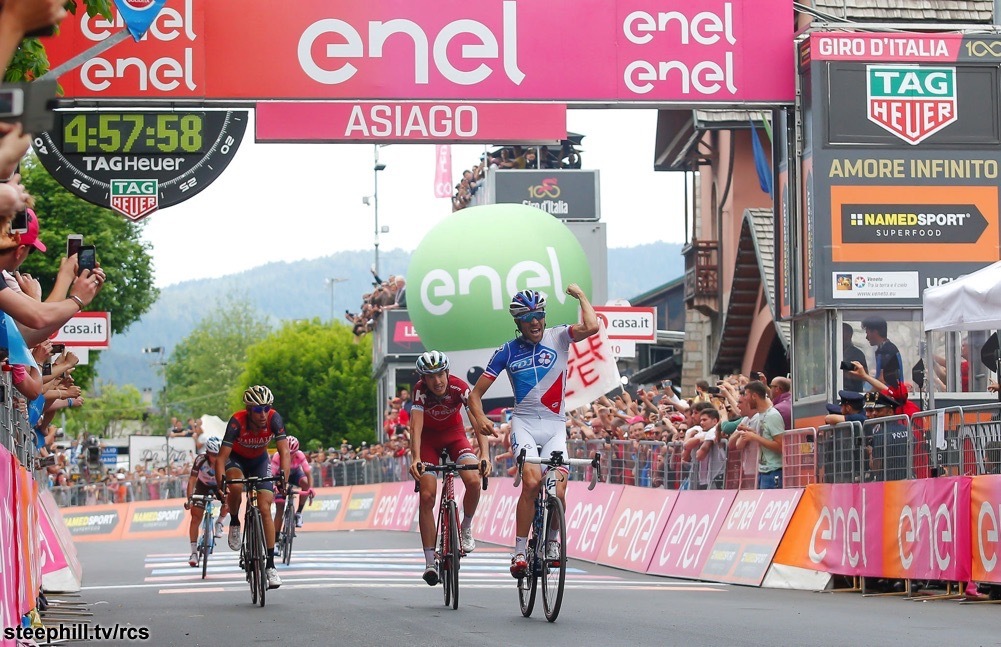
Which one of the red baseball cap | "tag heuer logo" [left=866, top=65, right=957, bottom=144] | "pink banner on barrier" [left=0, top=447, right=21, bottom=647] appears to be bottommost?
"pink banner on barrier" [left=0, top=447, right=21, bottom=647]

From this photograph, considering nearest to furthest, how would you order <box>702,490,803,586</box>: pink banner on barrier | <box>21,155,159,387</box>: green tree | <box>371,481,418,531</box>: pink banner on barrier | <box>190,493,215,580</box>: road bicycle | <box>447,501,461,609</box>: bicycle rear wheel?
<box>447,501,461,609</box>: bicycle rear wheel → <box>702,490,803,586</box>: pink banner on barrier → <box>190,493,215,580</box>: road bicycle → <box>371,481,418,531</box>: pink banner on barrier → <box>21,155,159,387</box>: green tree

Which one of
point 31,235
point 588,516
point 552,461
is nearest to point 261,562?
point 552,461

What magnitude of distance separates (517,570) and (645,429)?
10.7m

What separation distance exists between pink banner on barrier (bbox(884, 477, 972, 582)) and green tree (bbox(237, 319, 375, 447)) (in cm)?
9070

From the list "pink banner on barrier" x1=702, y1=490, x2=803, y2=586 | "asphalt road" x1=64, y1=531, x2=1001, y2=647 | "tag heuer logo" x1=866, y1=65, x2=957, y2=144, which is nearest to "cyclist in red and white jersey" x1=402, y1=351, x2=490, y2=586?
"asphalt road" x1=64, y1=531, x2=1001, y2=647

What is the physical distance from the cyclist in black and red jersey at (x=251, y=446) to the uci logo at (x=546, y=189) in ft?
146

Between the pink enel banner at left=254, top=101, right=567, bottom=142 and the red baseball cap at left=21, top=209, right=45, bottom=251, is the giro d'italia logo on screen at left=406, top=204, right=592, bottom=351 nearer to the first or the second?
the pink enel banner at left=254, top=101, right=567, bottom=142

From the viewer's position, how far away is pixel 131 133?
18.0 m

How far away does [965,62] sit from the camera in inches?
760

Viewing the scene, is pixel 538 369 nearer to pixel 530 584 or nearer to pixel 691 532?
pixel 530 584

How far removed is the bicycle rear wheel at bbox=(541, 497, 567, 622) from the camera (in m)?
11.2

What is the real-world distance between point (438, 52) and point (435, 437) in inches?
250

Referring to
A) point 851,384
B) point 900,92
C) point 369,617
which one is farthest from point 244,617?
point 900,92

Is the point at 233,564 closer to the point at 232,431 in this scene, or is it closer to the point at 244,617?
the point at 232,431
